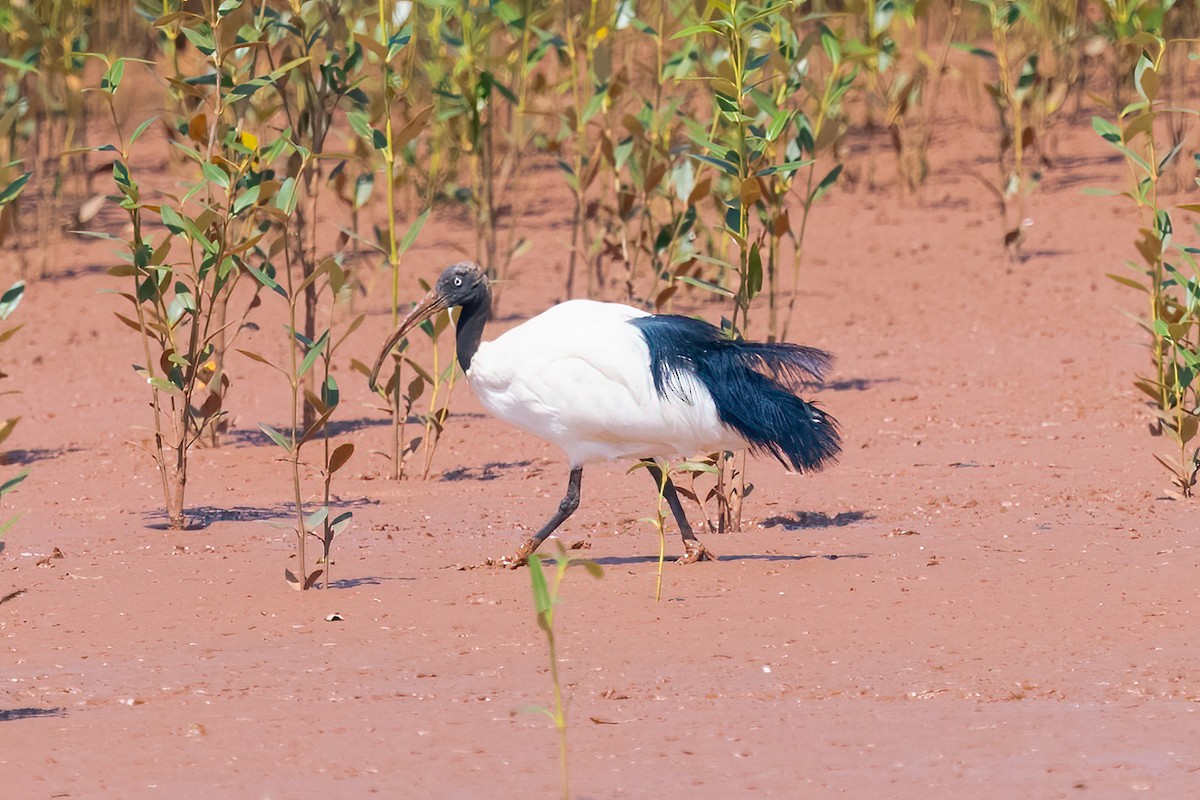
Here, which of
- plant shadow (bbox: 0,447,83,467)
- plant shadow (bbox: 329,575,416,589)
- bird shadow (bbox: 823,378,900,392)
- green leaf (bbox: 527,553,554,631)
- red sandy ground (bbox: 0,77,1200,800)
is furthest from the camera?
bird shadow (bbox: 823,378,900,392)

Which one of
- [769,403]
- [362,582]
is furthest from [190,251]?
[769,403]

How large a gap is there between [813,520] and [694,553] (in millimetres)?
920

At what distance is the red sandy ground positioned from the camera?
14.1ft

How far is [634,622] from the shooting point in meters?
5.55

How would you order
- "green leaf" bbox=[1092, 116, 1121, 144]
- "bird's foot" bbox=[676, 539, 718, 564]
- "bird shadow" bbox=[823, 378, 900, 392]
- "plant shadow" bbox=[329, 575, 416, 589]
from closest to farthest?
"plant shadow" bbox=[329, 575, 416, 589] → "bird's foot" bbox=[676, 539, 718, 564] → "green leaf" bbox=[1092, 116, 1121, 144] → "bird shadow" bbox=[823, 378, 900, 392]

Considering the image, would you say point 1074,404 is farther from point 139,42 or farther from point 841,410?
point 139,42

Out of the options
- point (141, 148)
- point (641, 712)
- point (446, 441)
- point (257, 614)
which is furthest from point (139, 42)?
point (641, 712)

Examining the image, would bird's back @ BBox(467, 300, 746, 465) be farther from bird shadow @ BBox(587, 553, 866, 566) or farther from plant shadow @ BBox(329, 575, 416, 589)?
plant shadow @ BBox(329, 575, 416, 589)

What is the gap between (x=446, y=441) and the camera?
29.3ft

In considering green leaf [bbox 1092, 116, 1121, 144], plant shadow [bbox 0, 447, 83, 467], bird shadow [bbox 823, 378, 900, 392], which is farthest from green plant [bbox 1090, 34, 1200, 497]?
plant shadow [bbox 0, 447, 83, 467]

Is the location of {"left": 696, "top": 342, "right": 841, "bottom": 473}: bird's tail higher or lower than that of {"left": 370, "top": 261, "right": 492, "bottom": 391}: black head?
lower

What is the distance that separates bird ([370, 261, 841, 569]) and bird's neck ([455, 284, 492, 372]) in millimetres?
164

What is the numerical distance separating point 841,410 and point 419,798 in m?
5.62

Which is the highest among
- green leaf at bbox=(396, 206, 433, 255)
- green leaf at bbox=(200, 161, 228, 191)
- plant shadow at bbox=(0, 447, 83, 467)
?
green leaf at bbox=(200, 161, 228, 191)
